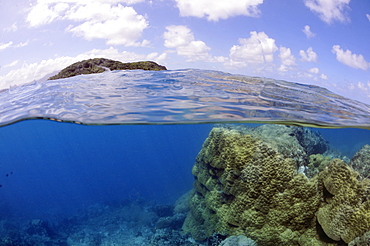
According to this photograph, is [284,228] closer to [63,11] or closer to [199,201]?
[199,201]

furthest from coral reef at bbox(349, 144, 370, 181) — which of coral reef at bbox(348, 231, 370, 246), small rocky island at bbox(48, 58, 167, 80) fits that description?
small rocky island at bbox(48, 58, 167, 80)

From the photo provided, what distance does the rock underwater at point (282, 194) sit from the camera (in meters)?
5.32

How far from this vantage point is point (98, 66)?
13.7 m

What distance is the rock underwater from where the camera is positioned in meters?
5.32

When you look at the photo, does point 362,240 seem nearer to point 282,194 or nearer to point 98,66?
point 282,194

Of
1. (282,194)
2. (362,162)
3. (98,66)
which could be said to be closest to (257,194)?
(282,194)

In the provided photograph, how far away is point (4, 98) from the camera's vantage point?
36.9 ft

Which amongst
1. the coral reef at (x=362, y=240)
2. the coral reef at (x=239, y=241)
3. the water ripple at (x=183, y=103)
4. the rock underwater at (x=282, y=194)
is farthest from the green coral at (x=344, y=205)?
the water ripple at (x=183, y=103)

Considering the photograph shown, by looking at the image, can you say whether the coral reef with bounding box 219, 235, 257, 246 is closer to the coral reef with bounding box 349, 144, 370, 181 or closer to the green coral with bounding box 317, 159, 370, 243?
the green coral with bounding box 317, 159, 370, 243

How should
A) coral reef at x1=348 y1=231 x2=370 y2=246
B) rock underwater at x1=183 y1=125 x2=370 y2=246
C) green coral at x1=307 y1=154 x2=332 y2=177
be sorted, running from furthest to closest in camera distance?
green coral at x1=307 y1=154 x2=332 y2=177
rock underwater at x1=183 y1=125 x2=370 y2=246
coral reef at x1=348 y1=231 x2=370 y2=246

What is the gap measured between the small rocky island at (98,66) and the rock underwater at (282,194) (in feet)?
27.2

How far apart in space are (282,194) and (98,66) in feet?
38.5

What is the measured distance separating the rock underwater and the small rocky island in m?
8.28

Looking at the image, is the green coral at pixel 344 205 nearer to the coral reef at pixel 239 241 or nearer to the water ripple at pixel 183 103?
the coral reef at pixel 239 241
